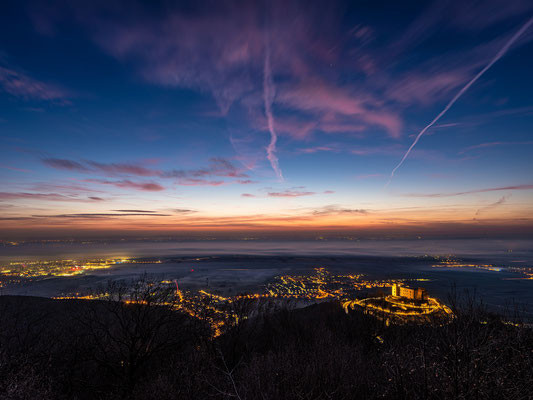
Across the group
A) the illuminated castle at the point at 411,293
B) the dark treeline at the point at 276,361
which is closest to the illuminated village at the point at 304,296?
the illuminated castle at the point at 411,293

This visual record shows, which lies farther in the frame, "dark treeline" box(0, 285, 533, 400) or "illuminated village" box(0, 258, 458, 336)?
"illuminated village" box(0, 258, 458, 336)

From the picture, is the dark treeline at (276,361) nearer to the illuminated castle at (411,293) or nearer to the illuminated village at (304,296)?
the illuminated village at (304,296)

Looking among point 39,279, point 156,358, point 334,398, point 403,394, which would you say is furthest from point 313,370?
point 39,279

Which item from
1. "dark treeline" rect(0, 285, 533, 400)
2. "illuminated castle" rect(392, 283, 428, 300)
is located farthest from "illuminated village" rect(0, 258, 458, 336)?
"dark treeline" rect(0, 285, 533, 400)

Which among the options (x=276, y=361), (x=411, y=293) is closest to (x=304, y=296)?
(x=411, y=293)

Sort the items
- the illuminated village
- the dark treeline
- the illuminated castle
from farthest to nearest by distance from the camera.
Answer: the illuminated castle < the illuminated village < the dark treeline

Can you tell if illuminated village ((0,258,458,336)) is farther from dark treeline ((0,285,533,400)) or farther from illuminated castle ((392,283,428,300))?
dark treeline ((0,285,533,400))

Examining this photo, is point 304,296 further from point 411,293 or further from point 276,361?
point 276,361

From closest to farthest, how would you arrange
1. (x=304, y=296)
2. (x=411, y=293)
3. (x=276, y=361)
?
(x=276, y=361) → (x=411, y=293) → (x=304, y=296)

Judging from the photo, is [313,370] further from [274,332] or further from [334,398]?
[274,332]
